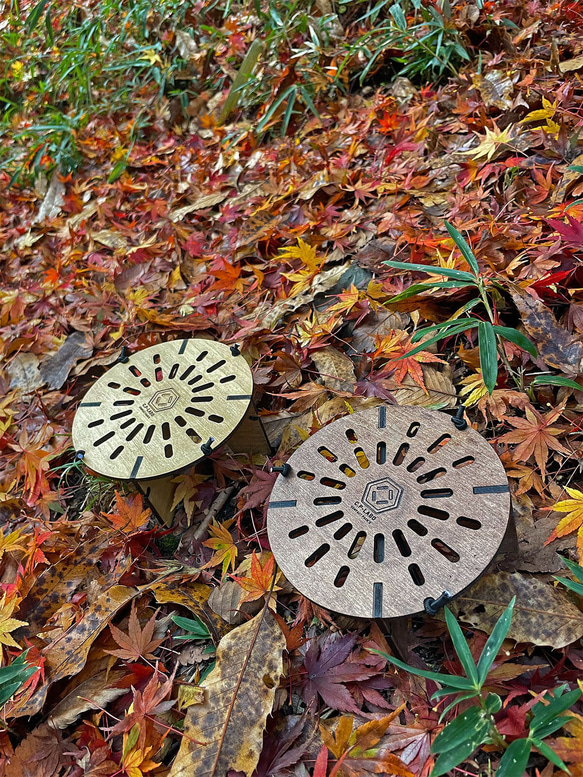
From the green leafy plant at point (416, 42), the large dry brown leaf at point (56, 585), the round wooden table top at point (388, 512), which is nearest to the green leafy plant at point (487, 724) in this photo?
the round wooden table top at point (388, 512)

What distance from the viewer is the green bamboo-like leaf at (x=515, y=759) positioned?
1.05m

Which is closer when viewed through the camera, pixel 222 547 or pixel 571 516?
Answer: pixel 571 516

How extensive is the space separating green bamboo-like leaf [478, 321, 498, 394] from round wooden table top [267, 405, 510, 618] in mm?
187

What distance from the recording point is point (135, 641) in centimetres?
160

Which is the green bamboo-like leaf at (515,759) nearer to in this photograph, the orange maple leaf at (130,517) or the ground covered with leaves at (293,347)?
the ground covered with leaves at (293,347)

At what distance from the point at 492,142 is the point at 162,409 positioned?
1658mm

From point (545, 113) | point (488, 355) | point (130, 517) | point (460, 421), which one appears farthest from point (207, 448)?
point (545, 113)

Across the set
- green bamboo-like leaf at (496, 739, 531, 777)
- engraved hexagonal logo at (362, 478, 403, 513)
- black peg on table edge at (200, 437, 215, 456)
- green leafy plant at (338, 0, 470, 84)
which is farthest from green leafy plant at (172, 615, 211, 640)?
green leafy plant at (338, 0, 470, 84)

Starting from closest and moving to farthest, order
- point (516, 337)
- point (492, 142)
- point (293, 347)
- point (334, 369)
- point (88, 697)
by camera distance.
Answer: point (516, 337), point (88, 697), point (334, 369), point (293, 347), point (492, 142)

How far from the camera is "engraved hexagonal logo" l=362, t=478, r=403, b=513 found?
145 centimetres

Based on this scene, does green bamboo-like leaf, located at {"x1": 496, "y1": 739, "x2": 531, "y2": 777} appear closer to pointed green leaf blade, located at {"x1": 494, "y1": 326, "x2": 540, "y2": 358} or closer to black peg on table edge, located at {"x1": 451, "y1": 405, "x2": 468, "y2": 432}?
black peg on table edge, located at {"x1": 451, "y1": 405, "x2": 468, "y2": 432}

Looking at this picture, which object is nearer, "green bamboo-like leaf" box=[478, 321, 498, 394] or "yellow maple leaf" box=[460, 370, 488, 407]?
"green bamboo-like leaf" box=[478, 321, 498, 394]

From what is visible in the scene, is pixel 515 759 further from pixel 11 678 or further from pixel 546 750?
pixel 11 678

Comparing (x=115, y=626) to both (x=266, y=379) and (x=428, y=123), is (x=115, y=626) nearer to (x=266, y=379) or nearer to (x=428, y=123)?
(x=266, y=379)
